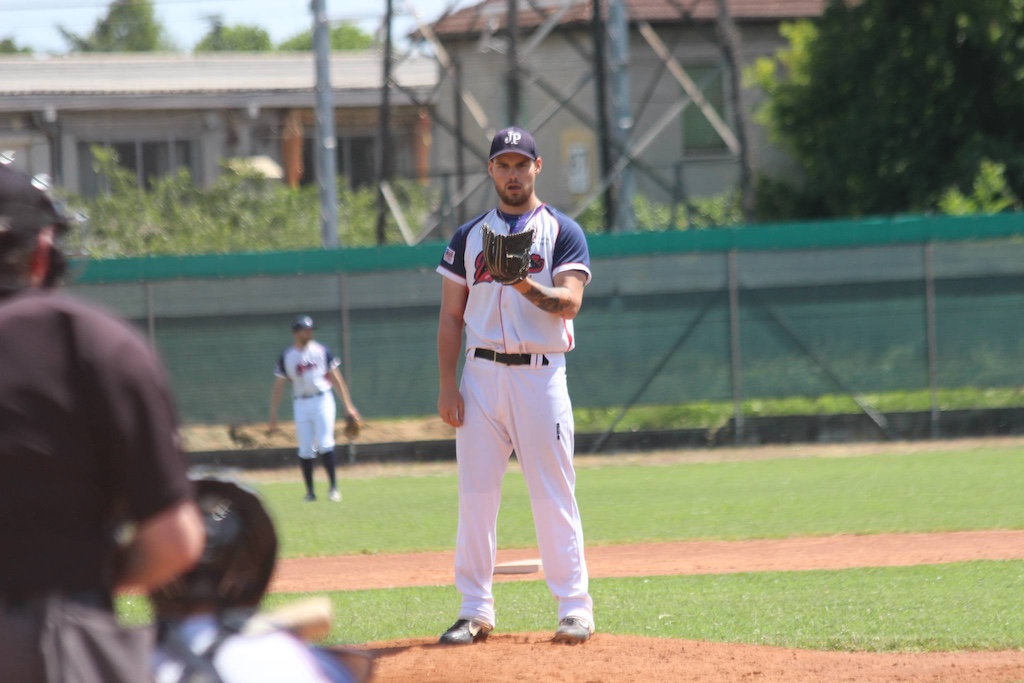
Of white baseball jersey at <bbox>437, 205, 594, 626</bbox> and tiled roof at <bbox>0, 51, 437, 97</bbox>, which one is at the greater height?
tiled roof at <bbox>0, 51, 437, 97</bbox>

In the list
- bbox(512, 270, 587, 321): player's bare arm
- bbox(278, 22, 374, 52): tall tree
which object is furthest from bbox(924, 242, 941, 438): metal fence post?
bbox(278, 22, 374, 52): tall tree

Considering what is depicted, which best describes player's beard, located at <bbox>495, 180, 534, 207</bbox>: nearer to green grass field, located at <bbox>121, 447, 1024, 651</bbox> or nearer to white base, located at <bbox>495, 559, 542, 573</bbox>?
green grass field, located at <bbox>121, 447, 1024, 651</bbox>

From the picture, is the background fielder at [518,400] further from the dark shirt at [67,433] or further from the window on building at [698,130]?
the window on building at [698,130]

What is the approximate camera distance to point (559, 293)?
5.82 meters

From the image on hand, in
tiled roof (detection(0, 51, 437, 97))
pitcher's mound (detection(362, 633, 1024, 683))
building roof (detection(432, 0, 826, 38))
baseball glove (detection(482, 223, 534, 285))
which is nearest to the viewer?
pitcher's mound (detection(362, 633, 1024, 683))

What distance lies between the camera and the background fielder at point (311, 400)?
1501 centimetres

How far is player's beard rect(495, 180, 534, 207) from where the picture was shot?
607 cm

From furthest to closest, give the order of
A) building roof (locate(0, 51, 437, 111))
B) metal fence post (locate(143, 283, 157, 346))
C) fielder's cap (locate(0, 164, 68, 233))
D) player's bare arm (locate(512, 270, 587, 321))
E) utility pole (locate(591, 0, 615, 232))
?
building roof (locate(0, 51, 437, 111))
utility pole (locate(591, 0, 615, 232))
metal fence post (locate(143, 283, 157, 346))
player's bare arm (locate(512, 270, 587, 321))
fielder's cap (locate(0, 164, 68, 233))

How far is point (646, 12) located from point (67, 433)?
3253 centimetres

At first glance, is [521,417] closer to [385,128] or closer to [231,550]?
[231,550]

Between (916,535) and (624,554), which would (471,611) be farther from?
(916,535)

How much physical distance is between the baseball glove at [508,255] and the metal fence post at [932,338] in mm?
14314

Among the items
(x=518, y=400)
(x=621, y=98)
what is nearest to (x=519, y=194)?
(x=518, y=400)

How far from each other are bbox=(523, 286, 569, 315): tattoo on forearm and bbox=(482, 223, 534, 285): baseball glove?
130 mm
